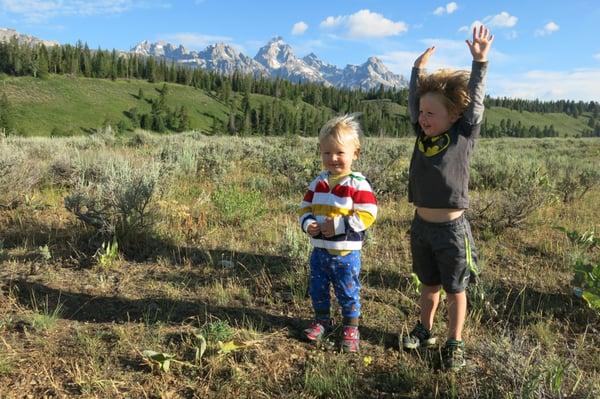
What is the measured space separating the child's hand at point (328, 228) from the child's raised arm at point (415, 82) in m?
0.94

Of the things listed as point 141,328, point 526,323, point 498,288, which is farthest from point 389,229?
point 141,328

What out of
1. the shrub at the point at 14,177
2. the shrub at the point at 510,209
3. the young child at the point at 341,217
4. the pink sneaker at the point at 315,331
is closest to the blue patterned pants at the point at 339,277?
the young child at the point at 341,217

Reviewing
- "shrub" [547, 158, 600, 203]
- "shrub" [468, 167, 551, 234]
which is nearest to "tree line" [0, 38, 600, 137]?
"shrub" [547, 158, 600, 203]

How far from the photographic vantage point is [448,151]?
2.66 m

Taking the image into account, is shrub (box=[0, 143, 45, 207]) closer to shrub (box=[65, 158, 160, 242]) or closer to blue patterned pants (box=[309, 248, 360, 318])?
shrub (box=[65, 158, 160, 242])

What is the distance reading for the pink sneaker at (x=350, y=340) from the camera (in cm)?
282

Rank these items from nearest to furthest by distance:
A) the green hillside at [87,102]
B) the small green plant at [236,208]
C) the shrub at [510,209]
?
1. the shrub at [510,209]
2. the small green plant at [236,208]
3. the green hillside at [87,102]

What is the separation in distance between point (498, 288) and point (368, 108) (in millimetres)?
117618

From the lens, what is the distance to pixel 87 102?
84125 millimetres

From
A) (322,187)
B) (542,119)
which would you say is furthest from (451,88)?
(542,119)

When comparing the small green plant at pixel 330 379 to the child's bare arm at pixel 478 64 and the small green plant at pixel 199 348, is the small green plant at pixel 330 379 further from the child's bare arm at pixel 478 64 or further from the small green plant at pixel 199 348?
the child's bare arm at pixel 478 64

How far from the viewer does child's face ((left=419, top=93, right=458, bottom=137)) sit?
264 cm

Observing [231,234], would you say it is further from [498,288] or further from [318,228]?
[498,288]

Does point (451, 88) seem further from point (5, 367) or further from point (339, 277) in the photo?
point (5, 367)
